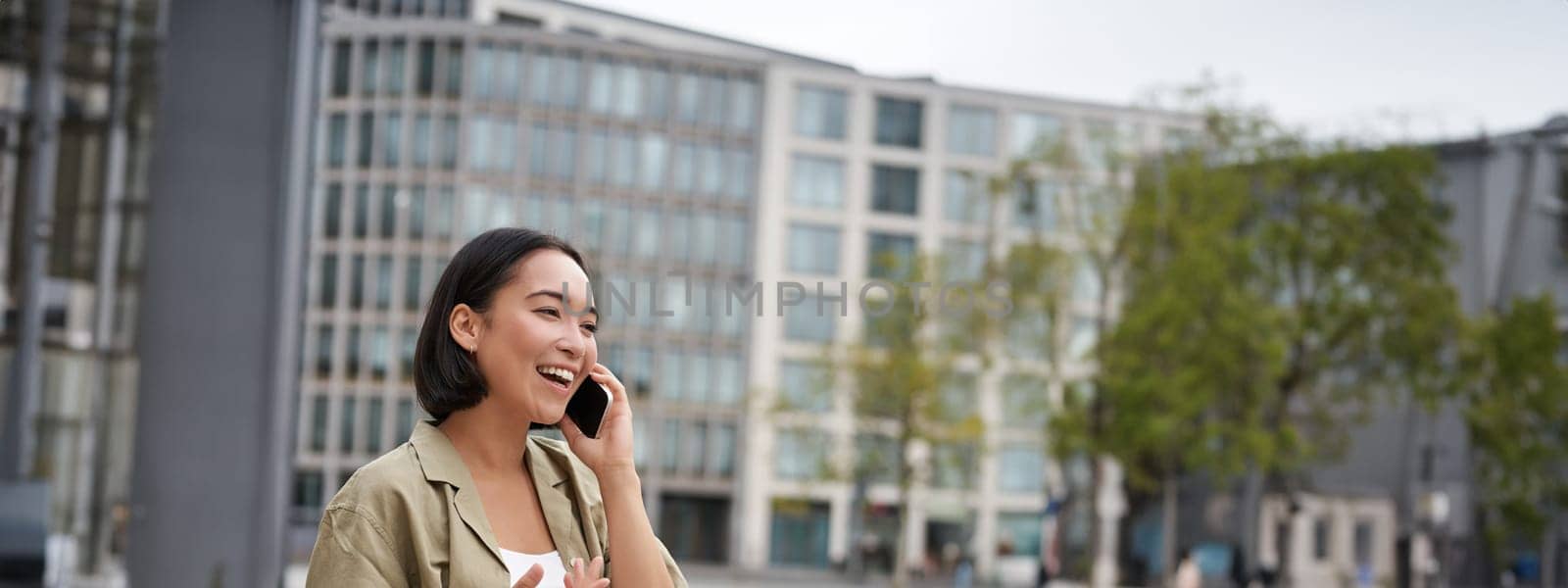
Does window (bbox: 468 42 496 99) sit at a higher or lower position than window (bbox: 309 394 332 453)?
higher

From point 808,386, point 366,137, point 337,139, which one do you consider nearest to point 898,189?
point 808,386

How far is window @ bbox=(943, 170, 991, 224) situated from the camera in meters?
32.4

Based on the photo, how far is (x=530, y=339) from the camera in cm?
144

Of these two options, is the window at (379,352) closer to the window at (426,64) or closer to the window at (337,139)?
the window at (337,139)

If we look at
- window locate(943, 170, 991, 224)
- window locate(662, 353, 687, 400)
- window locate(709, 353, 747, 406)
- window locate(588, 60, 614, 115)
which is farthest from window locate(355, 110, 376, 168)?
window locate(943, 170, 991, 224)

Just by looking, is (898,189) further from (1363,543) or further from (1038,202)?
(1363,543)

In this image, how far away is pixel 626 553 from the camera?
1.47 meters

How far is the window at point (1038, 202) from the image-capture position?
2643cm

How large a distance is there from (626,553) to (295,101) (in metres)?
3.40

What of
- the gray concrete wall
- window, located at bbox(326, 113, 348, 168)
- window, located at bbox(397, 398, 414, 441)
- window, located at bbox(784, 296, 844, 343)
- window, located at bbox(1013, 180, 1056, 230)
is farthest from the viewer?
window, located at bbox(326, 113, 348, 168)

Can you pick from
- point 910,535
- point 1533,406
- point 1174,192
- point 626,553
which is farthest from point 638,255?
point 626,553

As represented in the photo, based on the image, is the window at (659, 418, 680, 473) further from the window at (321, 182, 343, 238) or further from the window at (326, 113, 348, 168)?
the window at (326, 113, 348, 168)

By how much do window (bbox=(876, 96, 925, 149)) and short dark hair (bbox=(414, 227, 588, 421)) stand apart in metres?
37.6

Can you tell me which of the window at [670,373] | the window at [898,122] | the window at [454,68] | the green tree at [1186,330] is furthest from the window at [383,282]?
the green tree at [1186,330]
